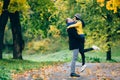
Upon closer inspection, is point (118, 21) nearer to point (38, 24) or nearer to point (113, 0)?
point (38, 24)

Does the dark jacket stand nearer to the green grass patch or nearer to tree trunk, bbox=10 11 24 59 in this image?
the green grass patch

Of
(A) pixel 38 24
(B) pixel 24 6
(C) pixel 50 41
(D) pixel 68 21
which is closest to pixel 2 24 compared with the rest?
(B) pixel 24 6

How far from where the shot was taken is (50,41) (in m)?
57.9

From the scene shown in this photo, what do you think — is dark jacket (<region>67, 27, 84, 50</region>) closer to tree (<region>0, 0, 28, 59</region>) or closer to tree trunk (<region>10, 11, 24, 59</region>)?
tree (<region>0, 0, 28, 59</region>)

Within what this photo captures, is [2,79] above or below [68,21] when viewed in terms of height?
below

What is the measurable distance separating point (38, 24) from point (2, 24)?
17.6 feet

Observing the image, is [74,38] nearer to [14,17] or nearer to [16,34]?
[14,17]

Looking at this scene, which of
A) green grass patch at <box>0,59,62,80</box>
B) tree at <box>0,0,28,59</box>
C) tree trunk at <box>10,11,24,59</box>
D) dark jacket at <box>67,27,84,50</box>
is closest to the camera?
green grass patch at <box>0,59,62,80</box>

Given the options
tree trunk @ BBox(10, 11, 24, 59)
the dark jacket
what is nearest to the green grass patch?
the dark jacket

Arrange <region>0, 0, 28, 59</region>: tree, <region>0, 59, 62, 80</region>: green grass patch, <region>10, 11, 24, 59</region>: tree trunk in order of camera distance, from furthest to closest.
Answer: <region>10, 11, 24, 59</region>: tree trunk < <region>0, 0, 28, 59</region>: tree < <region>0, 59, 62, 80</region>: green grass patch

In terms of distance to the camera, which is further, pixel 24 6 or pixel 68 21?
pixel 24 6

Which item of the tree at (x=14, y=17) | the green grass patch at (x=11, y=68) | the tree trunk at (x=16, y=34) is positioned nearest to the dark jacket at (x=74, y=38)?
the green grass patch at (x=11, y=68)

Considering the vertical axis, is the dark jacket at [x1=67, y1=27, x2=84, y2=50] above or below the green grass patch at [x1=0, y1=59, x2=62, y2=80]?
above

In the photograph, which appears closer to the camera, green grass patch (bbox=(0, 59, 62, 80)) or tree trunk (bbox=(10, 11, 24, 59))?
green grass patch (bbox=(0, 59, 62, 80))
